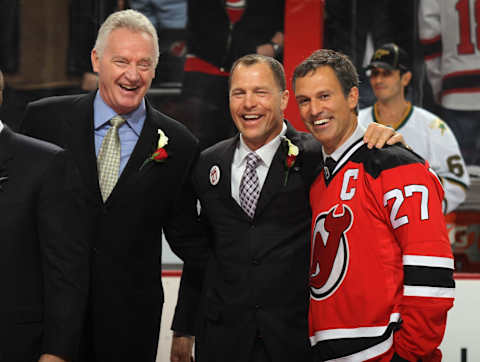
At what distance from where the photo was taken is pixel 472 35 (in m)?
3.39

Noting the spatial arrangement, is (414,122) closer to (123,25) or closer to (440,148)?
(440,148)

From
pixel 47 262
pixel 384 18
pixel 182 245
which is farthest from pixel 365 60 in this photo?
pixel 47 262

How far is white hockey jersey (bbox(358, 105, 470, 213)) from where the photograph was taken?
10.9ft

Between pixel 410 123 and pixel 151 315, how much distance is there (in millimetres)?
2045

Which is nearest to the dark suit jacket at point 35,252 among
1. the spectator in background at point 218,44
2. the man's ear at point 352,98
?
the man's ear at point 352,98

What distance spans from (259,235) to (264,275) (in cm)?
12

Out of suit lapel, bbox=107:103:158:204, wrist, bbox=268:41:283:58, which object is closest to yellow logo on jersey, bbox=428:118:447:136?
wrist, bbox=268:41:283:58

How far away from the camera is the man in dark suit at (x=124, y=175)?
1833mm

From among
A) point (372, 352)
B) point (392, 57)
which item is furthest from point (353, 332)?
point (392, 57)

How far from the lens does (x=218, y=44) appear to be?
3428mm

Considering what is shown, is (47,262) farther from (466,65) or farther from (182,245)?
(466,65)

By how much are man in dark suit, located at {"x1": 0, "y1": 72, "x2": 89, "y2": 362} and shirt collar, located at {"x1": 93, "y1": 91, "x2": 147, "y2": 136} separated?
1.50ft

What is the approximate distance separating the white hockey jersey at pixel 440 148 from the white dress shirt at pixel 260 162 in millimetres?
1547

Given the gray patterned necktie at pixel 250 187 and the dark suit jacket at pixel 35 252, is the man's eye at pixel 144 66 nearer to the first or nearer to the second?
the gray patterned necktie at pixel 250 187
